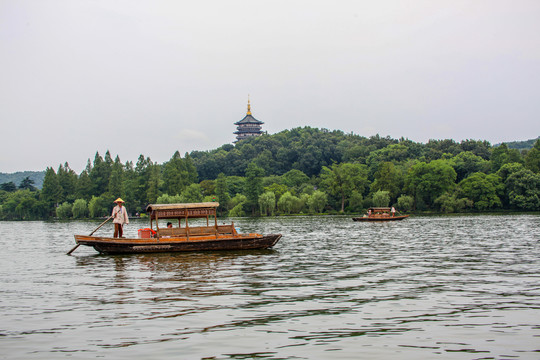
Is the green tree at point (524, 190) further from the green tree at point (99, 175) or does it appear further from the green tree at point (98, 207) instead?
the green tree at point (99, 175)

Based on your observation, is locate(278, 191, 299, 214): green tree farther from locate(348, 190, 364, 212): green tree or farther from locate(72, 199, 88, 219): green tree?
locate(72, 199, 88, 219): green tree

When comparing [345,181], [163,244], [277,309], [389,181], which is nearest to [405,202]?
[389,181]

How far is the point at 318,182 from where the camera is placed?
141750 mm

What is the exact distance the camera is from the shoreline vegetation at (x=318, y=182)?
9812cm

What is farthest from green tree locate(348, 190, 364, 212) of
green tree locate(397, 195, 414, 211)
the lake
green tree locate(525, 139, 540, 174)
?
the lake

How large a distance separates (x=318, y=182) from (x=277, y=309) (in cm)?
12889

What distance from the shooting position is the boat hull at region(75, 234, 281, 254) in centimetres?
2942

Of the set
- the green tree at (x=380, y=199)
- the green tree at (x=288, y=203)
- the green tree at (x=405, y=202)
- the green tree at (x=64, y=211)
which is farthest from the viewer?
the green tree at (x=64, y=211)

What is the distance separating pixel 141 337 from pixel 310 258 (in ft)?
52.3

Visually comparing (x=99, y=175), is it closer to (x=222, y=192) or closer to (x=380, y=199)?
(x=222, y=192)

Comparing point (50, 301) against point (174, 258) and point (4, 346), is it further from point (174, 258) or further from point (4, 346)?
point (174, 258)

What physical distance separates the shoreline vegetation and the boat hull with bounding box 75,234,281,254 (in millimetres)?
73815

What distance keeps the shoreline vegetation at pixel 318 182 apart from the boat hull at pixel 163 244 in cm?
7382

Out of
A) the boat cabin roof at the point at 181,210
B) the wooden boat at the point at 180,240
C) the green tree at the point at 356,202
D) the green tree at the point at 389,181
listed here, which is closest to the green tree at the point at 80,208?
the green tree at the point at 356,202
